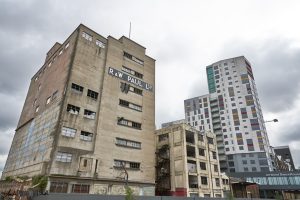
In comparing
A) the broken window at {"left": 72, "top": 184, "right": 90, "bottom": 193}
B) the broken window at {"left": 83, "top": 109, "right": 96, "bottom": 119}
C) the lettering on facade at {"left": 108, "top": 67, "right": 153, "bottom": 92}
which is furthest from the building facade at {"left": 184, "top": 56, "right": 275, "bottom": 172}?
the broken window at {"left": 72, "top": 184, "right": 90, "bottom": 193}

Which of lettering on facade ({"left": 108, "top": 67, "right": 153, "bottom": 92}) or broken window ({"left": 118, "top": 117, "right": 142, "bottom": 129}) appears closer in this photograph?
broken window ({"left": 118, "top": 117, "right": 142, "bottom": 129})

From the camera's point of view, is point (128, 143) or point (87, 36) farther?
point (87, 36)

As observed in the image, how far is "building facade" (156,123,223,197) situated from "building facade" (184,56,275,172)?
53.0 m

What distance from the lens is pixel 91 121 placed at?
1624 inches

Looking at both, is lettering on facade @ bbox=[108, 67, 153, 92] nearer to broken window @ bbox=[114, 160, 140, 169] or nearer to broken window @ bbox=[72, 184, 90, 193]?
broken window @ bbox=[114, 160, 140, 169]

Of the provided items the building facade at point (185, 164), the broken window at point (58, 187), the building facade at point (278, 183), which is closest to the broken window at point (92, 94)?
the broken window at point (58, 187)

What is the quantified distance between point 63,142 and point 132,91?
18.6m

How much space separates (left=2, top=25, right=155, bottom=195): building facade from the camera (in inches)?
1441

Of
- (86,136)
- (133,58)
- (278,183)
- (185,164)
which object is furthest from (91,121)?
(278,183)

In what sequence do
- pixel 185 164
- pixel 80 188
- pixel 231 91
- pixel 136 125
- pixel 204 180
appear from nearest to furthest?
pixel 80 188
pixel 136 125
pixel 185 164
pixel 204 180
pixel 231 91

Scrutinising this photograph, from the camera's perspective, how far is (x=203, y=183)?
184ft

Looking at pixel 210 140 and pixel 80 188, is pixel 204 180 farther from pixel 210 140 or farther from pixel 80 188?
pixel 80 188

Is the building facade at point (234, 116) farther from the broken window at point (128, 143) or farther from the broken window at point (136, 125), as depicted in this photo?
the broken window at point (128, 143)

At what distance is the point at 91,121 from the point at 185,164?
24420mm
